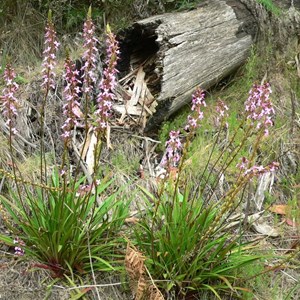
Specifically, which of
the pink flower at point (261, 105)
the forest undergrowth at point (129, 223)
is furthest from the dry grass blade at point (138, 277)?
the pink flower at point (261, 105)

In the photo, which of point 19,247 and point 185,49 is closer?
point 19,247

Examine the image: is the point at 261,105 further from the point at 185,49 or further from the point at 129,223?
the point at 185,49

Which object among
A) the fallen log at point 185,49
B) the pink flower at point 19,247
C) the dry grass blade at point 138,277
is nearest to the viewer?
the dry grass blade at point 138,277

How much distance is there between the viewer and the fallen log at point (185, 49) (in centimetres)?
476

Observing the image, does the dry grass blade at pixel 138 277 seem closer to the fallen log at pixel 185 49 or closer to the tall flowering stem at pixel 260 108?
the tall flowering stem at pixel 260 108

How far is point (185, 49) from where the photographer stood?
4.93 m

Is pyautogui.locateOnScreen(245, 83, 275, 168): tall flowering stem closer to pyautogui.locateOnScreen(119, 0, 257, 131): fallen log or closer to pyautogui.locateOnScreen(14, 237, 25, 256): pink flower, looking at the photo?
pyautogui.locateOnScreen(14, 237, 25, 256): pink flower

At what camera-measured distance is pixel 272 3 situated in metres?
5.72

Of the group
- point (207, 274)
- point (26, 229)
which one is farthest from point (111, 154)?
point (207, 274)

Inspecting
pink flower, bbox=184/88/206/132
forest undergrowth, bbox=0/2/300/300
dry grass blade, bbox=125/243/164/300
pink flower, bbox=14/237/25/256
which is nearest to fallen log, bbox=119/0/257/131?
forest undergrowth, bbox=0/2/300/300

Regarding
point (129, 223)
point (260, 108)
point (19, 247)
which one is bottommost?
point (129, 223)

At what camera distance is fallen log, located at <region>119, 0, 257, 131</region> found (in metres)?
4.76

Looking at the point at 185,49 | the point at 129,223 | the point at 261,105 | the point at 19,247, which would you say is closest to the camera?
the point at 261,105

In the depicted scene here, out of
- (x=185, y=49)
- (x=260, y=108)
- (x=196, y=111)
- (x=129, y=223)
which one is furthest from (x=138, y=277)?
(x=185, y=49)
